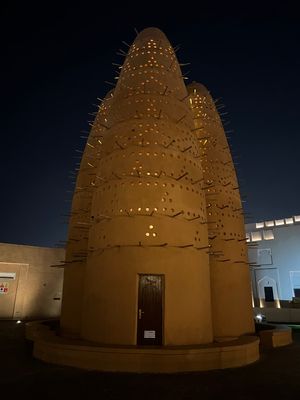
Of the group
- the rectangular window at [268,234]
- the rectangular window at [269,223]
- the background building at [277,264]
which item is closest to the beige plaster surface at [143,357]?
the background building at [277,264]

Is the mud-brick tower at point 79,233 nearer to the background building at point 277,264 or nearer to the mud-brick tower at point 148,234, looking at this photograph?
the mud-brick tower at point 148,234

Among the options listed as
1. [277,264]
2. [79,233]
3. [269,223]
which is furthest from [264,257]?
[79,233]

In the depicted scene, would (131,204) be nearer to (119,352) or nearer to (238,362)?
(119,352)

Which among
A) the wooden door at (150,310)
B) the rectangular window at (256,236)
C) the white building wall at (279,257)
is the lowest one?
the wooden door at (150,310)

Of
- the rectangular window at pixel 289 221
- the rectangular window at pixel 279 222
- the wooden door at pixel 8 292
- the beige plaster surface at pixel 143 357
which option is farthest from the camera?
the rectangular window at pixel 279 222

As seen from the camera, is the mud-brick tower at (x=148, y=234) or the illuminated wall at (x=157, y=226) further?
the illuminated wall at (x=157, y=226)

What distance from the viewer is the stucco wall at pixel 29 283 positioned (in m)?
25.4

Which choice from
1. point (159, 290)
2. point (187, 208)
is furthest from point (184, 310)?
point (187, 208)

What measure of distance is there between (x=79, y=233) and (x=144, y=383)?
9.81 m

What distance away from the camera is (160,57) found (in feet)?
47.8

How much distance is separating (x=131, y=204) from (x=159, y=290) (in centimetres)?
315

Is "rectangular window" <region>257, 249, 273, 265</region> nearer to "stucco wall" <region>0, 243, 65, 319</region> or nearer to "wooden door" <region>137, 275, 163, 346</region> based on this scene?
"stucco wall" <region>0, 243, 65, 319</region>

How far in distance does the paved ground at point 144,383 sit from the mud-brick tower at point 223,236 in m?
4.07

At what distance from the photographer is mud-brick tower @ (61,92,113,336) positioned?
1440 centimetres
